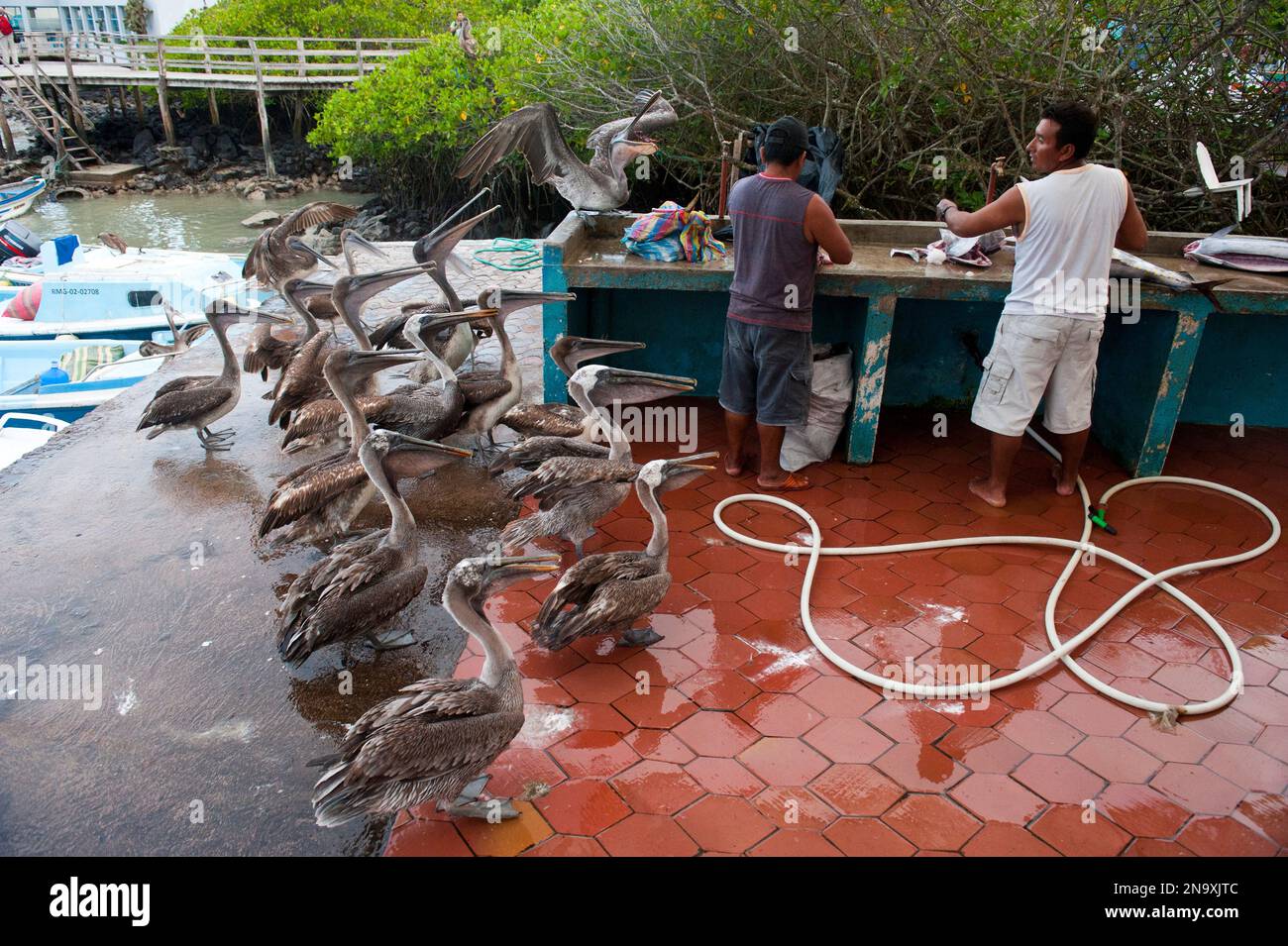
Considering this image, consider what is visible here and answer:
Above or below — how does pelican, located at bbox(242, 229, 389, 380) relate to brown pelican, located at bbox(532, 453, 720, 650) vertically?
above

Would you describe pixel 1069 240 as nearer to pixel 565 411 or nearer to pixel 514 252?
pixel 565 411

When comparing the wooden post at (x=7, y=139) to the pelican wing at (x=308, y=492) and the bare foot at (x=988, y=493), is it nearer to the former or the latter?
the pelican wing at (x=308, y=492)

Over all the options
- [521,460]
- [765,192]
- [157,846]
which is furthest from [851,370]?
[157,846]

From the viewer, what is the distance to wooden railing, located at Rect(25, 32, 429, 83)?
28391 millimetres

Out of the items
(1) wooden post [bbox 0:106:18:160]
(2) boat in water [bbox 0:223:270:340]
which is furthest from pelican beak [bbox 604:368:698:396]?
(1) wooden post [bbox 0:106:18:160]

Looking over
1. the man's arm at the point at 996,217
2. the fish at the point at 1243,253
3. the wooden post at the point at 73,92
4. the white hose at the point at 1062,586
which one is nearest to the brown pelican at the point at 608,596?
the white hose at the point at 1062,586

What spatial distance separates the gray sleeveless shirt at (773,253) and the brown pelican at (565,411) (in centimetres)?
95

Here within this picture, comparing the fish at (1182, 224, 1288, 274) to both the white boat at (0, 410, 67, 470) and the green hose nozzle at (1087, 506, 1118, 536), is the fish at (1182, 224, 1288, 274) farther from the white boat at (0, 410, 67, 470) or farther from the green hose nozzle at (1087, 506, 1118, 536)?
the white boat at (0, 410, 67, 470)

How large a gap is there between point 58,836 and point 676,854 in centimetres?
231

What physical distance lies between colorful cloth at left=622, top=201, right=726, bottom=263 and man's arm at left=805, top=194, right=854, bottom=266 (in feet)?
3.85

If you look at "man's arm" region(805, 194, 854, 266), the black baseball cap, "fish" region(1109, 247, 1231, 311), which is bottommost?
"fish" region(1109, 247, 1231, 311)

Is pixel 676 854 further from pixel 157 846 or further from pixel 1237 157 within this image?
pixel 1237 157

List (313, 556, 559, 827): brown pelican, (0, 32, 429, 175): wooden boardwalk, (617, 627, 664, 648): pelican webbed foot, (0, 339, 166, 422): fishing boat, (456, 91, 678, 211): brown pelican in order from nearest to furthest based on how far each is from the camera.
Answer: (313, 556, 559, 827): brown pelican, (617, 627, 664, 648): pelican webbed foot, (456, 91, 678, 211): brown pelican, (0, 339, 166, 422): fishing boat, (0, 32, 429, 175): wooden boardwalk

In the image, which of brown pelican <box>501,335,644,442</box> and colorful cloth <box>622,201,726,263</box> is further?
colorful cloth <box>622,201,726,263</box>
